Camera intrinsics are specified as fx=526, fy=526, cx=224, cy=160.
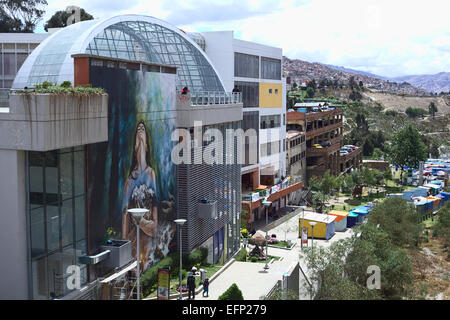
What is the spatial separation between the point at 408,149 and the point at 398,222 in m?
52.7

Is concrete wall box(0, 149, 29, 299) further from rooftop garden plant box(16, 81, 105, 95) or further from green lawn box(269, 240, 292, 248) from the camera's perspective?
green lawn box(269, 240, 292, 248)

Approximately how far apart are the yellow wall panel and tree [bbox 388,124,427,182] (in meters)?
37.1

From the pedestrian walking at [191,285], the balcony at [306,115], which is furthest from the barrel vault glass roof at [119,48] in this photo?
the balcony at [306,115]

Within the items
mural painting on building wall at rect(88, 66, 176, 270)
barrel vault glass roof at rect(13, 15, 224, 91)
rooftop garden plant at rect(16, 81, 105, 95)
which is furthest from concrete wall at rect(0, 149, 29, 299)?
barrel vault glass roof at rect(13, 15, 224, 91)

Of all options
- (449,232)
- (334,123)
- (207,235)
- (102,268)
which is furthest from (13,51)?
(334,123)

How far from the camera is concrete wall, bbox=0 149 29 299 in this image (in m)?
16.2

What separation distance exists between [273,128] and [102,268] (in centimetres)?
4172

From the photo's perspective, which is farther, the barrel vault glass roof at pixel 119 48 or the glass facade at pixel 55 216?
the barrel vault glass roof at pixel 119 48

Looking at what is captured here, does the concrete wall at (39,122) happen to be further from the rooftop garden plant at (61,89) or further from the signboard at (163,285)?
the signboard at (163,285)

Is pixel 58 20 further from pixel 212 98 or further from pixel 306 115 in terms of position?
pixel 212 98

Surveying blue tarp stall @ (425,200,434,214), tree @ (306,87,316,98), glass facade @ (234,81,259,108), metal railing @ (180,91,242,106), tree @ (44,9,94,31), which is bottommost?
blue tarp stall @ (425,200,434,214)

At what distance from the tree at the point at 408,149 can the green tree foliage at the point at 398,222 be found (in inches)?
2002

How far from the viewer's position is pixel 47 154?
1708cm

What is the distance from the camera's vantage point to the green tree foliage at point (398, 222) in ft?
129
